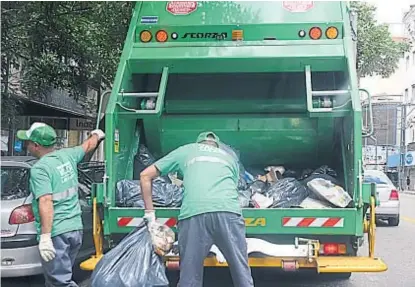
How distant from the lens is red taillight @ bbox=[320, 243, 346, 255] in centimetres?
543

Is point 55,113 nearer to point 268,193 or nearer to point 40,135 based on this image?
point 268,193

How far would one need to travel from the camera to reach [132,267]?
446 cm

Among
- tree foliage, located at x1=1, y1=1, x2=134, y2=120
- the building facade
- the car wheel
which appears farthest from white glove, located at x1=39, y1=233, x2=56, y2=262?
the car wheel

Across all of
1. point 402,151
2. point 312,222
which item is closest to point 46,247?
point 312,222

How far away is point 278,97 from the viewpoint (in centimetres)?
682

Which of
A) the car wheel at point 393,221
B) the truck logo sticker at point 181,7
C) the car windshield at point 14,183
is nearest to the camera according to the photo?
the car windshield at point 14,183

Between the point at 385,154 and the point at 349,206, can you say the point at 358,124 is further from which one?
the point at 385,154

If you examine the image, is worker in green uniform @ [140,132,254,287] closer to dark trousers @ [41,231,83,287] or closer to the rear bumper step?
the rear bumper step

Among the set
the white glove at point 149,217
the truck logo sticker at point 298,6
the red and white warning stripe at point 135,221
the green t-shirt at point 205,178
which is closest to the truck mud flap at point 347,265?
the green t-shirt at point 205,178

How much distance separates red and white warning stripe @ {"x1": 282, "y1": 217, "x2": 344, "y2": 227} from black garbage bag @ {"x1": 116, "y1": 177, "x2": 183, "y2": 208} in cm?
92

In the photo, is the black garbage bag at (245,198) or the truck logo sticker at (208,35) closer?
the black garbage bag at (245,198)

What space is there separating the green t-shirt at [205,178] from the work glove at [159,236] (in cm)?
19

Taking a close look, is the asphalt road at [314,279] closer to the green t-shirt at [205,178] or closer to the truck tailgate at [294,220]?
the truck tailgate at [294,220]

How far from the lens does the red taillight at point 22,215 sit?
5.61m
